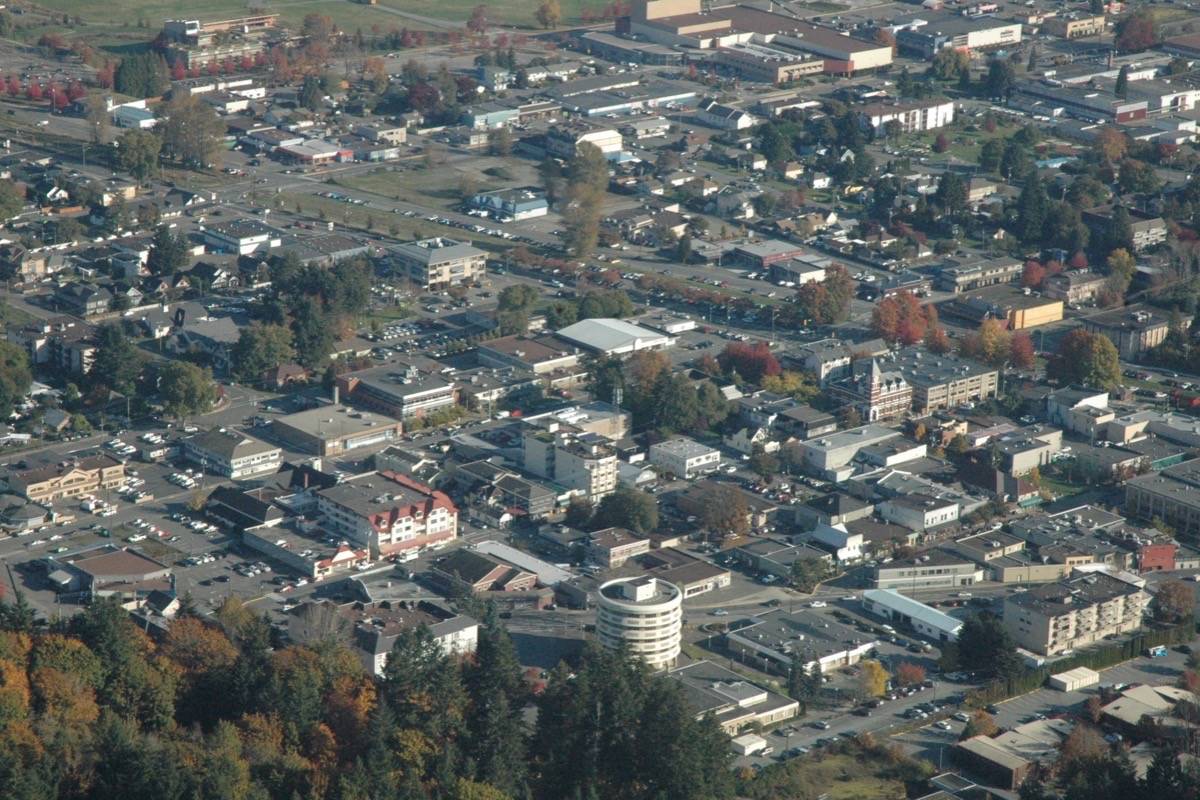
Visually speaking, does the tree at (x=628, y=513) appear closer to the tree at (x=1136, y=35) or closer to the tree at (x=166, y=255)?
the tree at (x=166, y=255)

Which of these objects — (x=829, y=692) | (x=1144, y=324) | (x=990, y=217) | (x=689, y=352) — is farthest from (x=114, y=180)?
(x=829, y=692)

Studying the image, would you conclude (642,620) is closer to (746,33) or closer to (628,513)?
(628,513)

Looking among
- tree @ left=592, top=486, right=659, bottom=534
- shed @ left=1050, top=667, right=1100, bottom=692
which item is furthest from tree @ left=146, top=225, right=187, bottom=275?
shed @ left=1050, top=667, right=1100, bottom=692

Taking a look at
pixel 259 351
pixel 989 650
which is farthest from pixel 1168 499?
pixel 259 351

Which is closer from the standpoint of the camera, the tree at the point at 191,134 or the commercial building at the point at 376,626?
the commercial building at the point at 376,626

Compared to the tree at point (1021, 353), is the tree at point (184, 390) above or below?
above

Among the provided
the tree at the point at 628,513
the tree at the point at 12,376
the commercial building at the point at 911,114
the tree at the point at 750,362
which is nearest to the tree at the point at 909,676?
the tree at the point at 628,513

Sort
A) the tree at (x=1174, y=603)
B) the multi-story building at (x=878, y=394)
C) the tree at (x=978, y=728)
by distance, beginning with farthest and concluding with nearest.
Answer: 1. the multi-story building at (x=878, y=394)
2. the tree at (x=1174, y=603)
3. the tree at (x=978, y=728)

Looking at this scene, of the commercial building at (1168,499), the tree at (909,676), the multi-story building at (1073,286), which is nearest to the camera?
the tree at (909,676)
